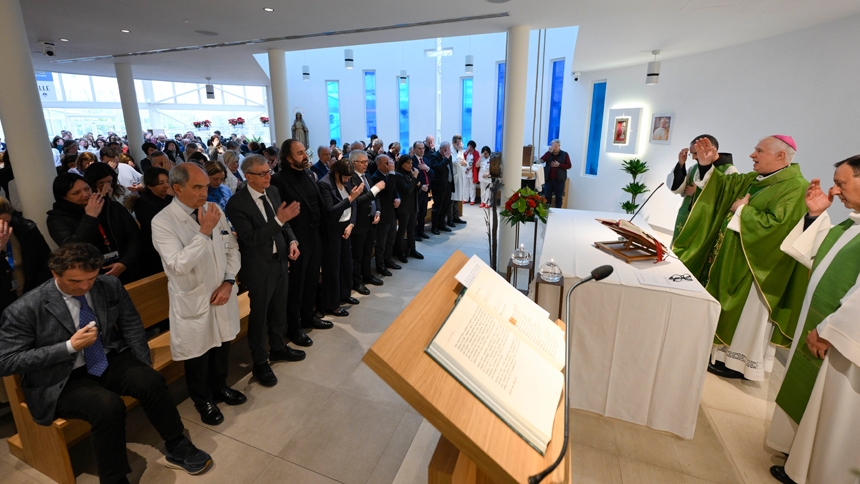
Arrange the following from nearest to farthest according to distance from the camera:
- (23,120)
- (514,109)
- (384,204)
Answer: (23,120) < (514,109) < (384,204)

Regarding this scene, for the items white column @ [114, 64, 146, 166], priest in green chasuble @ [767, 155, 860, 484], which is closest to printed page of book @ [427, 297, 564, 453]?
priest in green chasuble @ [767, 155, 860, 484]

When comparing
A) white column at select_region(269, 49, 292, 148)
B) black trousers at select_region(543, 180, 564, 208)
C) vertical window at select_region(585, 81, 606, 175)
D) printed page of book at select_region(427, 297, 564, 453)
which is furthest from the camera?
vertical window at select_region(585, 81, 606, 175)

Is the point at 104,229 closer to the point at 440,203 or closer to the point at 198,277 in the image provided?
the point at 198,277

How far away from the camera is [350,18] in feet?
16.9

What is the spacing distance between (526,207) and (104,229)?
3.31 m

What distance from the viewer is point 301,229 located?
373 cm

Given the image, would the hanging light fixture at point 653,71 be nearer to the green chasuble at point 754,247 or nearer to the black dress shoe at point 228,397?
the green chasuble at point 754,247

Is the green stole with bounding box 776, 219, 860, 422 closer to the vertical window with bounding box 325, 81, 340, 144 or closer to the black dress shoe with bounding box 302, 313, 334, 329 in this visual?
the black dress shoe with bounding box 302, 313, 334, 329

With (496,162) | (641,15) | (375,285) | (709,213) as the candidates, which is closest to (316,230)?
(375,285)

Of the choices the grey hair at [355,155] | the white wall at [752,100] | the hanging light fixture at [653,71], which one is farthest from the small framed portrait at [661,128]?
the grey hair at [355,155]

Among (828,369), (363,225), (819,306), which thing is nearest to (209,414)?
(363,225)

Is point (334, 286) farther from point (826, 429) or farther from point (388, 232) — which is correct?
point (826, 429)

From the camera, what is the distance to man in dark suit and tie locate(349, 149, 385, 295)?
4534mm

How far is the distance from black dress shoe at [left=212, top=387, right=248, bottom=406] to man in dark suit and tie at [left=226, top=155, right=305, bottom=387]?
0.25 m
